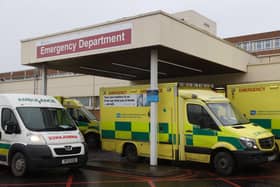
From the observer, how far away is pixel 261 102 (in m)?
12.8

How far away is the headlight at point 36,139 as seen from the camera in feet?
31.0

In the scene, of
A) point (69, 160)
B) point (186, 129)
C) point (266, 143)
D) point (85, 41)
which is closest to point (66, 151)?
point (69, 160)

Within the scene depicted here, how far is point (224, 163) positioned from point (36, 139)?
512cm

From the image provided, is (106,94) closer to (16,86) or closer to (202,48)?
(202,48)

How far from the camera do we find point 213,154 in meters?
10.6

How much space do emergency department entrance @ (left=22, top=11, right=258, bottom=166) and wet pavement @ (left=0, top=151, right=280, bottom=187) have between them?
1197 millimetres

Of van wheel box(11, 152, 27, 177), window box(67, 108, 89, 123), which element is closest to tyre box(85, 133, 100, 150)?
window box(67, 108, 89, 123)

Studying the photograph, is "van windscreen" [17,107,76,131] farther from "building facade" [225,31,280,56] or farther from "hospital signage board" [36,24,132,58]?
"building facade" [225,31,280,56]

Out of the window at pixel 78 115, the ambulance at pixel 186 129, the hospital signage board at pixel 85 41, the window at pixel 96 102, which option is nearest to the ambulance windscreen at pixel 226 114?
the ambulance at pixel 186 129

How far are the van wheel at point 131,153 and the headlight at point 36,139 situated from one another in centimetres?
395

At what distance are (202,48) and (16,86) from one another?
23125 millimetres

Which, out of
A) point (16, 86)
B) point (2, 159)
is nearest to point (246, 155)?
point (2, 159)

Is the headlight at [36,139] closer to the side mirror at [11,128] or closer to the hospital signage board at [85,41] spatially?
the side mirror at [11,128]

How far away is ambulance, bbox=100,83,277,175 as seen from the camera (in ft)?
33.4
